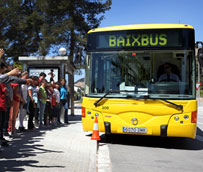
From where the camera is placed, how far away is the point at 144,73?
845 centimetres

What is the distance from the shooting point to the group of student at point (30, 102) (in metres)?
6.89

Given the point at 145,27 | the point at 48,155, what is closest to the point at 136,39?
the point at 145,27

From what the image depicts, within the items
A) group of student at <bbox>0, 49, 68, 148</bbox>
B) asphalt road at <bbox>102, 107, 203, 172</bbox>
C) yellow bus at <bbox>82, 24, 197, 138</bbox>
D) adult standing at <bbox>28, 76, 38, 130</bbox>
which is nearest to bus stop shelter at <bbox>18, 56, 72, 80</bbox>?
group of student at <bbox>0, 49, 68, 148</bbox>

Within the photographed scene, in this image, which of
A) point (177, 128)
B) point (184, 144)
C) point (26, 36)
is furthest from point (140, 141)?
point (26, 36)

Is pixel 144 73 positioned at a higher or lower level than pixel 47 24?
lower

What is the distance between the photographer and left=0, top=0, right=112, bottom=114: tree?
2794cm

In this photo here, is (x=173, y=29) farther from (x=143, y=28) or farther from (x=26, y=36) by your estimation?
(x=26, y=36)

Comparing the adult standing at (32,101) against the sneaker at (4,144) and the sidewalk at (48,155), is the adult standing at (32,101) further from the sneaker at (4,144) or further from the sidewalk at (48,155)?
the sneaker at (4,144)

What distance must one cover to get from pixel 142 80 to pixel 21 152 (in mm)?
3630

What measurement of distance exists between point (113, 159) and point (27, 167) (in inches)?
79.7

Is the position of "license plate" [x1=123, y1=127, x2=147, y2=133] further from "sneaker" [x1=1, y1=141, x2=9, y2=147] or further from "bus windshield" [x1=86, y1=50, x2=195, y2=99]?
"sneaker" [x1=1, y1=141, x2=9, y2=147]

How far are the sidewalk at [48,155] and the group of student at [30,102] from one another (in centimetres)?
58

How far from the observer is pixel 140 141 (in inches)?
379

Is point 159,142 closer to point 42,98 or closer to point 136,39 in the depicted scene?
point 136,39
